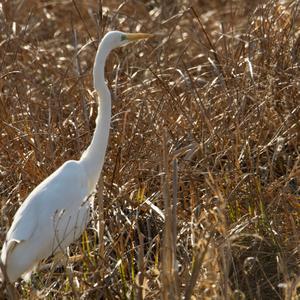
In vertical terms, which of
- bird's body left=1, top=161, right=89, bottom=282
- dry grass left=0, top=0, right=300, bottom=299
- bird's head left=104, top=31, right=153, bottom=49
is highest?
bird's head left=104, top=31, right=153, bottom=49

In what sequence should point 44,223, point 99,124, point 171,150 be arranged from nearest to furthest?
point 44,223 → point 99,124 → point 171,150

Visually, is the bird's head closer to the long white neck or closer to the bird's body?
the long white neck

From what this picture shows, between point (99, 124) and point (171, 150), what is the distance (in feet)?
2.05

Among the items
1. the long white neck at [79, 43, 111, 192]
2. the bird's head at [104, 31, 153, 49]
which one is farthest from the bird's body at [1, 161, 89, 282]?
the bird's head at [104, 31, 153, 49]

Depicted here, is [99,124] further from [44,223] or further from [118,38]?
[44,223]

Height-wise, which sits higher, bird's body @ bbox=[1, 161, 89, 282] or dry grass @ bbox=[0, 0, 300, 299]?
bird's body @ bbox=[1, 161, 89, 282]

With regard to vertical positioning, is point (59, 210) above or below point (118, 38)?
below

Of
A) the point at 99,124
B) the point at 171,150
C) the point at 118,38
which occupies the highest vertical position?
the point at 118,38

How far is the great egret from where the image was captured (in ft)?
9.09

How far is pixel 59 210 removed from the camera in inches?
112

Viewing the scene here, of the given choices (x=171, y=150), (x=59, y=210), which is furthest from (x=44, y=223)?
(x=171, y=150)

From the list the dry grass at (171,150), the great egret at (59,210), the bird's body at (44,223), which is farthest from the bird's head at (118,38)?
the bird's body at (44,223)

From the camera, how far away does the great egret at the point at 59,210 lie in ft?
9.09

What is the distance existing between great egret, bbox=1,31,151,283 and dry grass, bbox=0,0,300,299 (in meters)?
0.08
